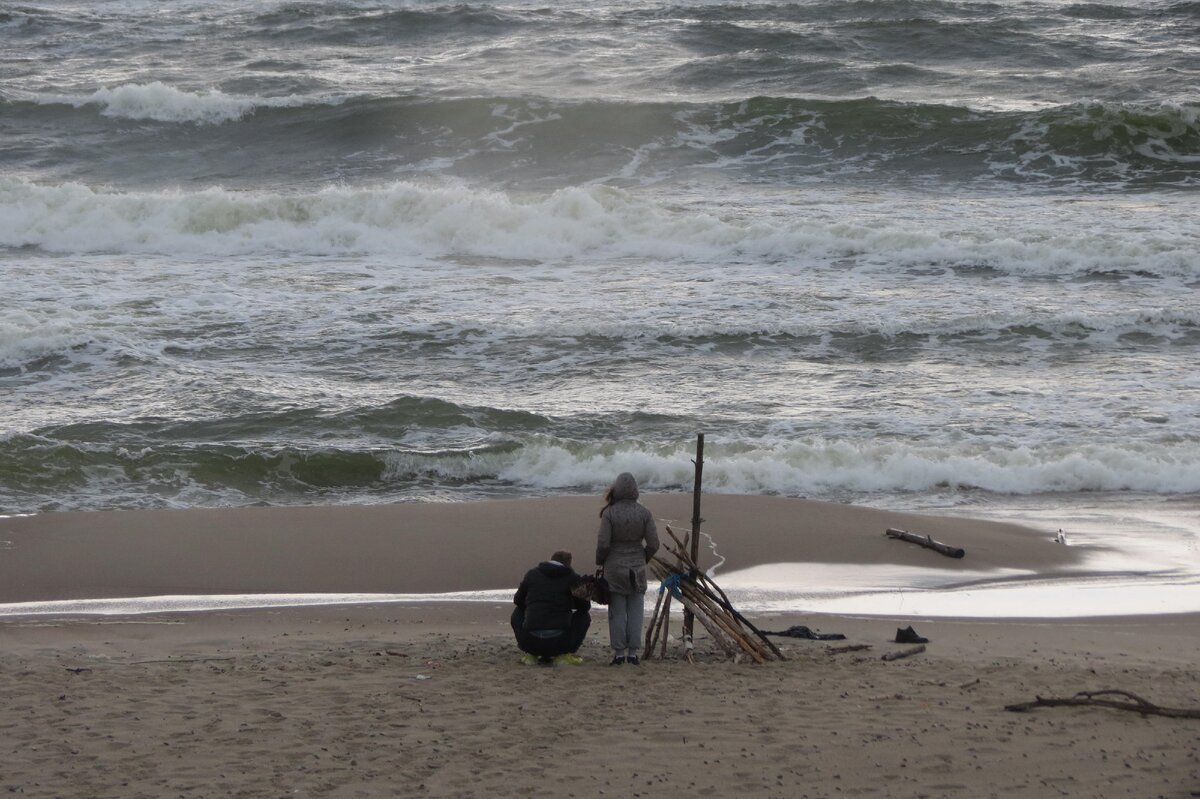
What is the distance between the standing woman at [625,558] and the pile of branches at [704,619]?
135mm

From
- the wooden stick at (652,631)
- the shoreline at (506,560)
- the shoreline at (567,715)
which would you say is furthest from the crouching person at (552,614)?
the shoreline at (506,560)

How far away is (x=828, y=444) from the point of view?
511 inches

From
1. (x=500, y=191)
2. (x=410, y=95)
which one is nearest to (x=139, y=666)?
(x=500, y=191)

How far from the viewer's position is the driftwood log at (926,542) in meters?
9.98

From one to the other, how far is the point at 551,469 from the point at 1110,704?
23.0 ft

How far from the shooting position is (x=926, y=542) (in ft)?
33.4

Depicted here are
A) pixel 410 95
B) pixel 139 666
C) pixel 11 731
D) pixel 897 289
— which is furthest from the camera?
pixel 410 95

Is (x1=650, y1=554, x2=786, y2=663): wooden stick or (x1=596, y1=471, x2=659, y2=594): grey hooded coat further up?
(x1=596, y1=471, x2=659, y2=594): grey hooded coat

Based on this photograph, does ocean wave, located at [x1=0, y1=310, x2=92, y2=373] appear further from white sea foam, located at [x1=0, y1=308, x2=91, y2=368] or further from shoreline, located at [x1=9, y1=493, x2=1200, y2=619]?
shoreline, located at [x1=9, y1=493, x2=1200, y2=619]

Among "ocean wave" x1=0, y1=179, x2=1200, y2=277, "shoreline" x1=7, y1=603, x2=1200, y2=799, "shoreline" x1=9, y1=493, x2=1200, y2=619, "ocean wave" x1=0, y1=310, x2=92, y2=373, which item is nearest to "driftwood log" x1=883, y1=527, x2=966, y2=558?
"shoreline" x1=9, y1=493, x2=1200, y2=619

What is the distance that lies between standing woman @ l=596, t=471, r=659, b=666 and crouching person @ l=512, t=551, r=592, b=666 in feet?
0.64

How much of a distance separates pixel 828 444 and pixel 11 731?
8499 millimetres

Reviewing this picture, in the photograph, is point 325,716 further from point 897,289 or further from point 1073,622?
point 897,289

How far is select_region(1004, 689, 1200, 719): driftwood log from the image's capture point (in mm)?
6371
